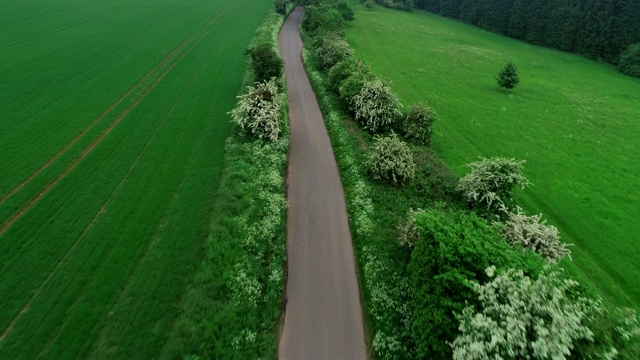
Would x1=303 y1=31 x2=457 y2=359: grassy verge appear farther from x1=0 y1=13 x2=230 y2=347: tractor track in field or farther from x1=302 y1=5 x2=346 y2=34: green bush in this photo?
x1=302 y1=5 x2=346 y2=34: green bush

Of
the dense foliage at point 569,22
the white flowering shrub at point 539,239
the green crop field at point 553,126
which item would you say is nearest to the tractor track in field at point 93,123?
the green crop field at point 553,126

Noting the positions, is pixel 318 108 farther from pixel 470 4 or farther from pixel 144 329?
pixel 470 4

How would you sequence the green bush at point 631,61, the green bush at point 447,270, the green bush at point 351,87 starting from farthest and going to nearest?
the green bush at point 631,61
the green bush at point 351,87
the green bush at point 447,270

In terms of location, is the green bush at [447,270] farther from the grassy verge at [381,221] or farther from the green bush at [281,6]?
the green bush at [281,6]

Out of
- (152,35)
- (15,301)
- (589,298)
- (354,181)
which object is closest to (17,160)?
(15,301)

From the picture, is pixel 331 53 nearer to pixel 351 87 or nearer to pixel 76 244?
pixel 351 87

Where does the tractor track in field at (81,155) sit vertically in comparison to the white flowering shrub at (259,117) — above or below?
below
